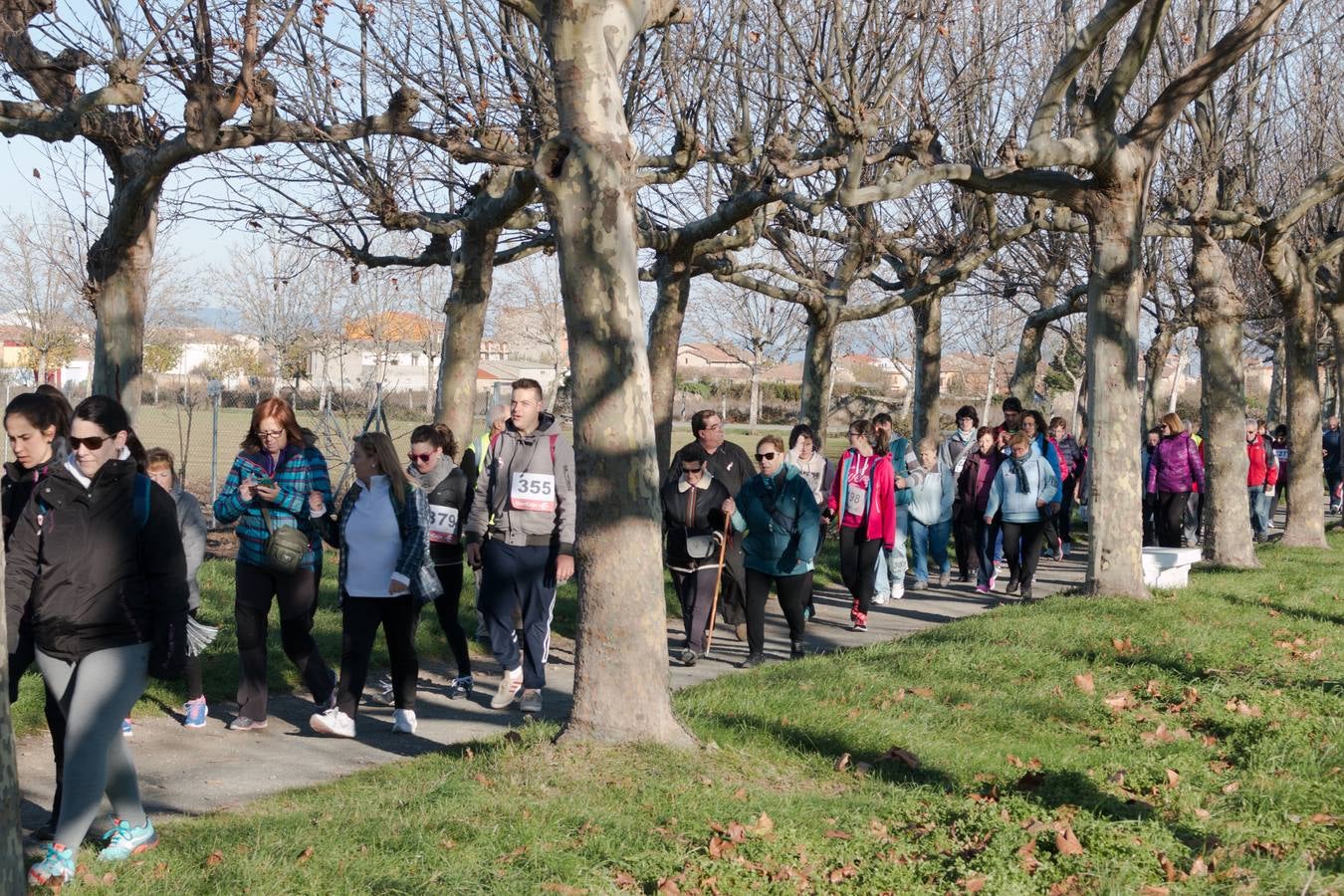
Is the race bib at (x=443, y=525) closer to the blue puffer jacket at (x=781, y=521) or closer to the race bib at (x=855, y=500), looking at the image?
the blue puffer jacket at (x=781, y=521)

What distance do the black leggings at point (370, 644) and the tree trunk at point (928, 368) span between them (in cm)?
1372

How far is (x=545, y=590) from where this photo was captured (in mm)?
8984

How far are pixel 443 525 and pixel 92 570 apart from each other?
420cm

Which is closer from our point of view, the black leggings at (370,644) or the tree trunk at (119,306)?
the black leggings at (370,644)

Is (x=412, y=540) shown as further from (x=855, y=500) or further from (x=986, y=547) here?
(x=986, y=547)

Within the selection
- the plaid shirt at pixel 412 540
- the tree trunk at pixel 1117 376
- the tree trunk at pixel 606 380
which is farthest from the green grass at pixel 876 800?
the tree trunk at pixel 1117 376

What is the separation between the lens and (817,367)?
19.1 metres

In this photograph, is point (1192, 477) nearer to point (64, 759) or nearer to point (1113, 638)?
point (1113, 638)

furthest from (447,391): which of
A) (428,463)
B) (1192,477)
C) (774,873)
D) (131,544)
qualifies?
(1192,477)

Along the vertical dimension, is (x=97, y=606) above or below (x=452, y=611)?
above

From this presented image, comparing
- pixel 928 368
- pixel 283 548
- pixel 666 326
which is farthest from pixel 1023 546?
pixel 283 548

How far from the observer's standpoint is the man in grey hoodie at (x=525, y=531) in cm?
887

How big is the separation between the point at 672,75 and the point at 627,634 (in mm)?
7429

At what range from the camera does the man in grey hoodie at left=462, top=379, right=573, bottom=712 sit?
8867 millimetres
